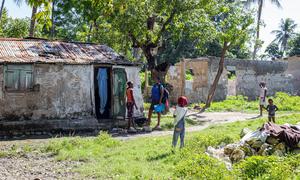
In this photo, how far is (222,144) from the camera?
31.9 feet

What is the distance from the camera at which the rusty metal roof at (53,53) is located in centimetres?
1388

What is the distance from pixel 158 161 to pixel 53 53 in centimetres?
765

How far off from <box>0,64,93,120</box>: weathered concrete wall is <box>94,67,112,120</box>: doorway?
0.64m

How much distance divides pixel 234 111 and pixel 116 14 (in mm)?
8438

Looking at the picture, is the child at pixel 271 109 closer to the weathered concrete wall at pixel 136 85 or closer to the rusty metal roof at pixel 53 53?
the weathered concrete wall at pixel 136 85

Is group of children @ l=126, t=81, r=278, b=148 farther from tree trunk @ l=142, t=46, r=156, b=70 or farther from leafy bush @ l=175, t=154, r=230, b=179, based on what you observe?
tree trunk @ l=142, t=46, r=156, b=70

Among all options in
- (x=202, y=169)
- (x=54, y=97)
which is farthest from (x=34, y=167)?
(x=54, y=97)

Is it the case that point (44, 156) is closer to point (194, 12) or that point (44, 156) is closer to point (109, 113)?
point (109, 113)

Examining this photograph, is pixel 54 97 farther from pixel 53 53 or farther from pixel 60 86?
pixel 53 53

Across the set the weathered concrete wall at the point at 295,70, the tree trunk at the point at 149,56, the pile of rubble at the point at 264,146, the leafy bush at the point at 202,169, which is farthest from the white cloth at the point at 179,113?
the weathered concrete wall at the point at 295,70

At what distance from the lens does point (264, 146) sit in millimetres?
8617

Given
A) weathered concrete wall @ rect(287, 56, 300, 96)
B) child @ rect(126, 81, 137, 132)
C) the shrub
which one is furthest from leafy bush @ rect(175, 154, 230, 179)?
weathered concrete wall @ rect(287, 56, 300, 96)

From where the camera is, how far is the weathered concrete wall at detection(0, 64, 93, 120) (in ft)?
44.7

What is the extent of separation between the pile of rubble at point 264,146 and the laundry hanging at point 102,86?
7124mm
